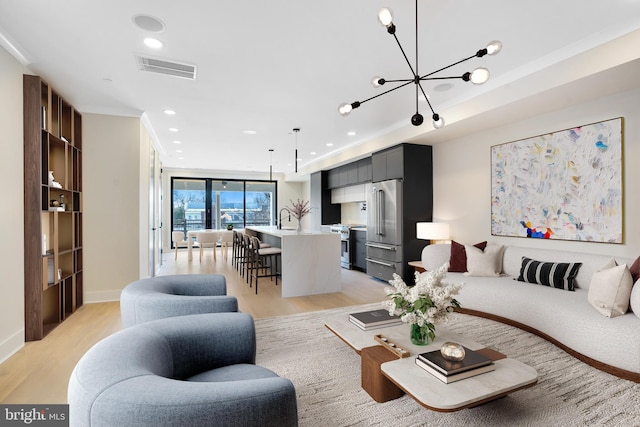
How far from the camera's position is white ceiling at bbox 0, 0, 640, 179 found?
2.26 metres

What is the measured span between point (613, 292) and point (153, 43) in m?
4.48

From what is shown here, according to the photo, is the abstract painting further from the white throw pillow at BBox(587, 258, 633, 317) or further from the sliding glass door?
the sliding glass door

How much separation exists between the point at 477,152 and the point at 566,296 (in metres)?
2.39

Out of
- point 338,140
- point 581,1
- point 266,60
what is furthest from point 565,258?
point 338,140

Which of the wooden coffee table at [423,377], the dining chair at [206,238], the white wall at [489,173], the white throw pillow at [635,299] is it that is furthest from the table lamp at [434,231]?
the dining chair at [206,238]

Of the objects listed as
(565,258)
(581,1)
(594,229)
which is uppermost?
(581,1)

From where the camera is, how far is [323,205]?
8.36 m

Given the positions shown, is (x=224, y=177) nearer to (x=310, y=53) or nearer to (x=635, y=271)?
(x=310, y=53)

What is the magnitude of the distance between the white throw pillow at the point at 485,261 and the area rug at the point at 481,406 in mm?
933

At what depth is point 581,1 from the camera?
7.11ft

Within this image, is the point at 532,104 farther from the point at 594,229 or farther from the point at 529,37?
the point at 594,229

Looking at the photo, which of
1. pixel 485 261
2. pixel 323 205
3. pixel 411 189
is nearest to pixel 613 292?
pixel 485 261

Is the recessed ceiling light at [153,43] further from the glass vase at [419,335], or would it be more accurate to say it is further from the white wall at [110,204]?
the glass vase at [419,335]

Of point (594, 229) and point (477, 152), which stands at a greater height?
point (477, 152)
